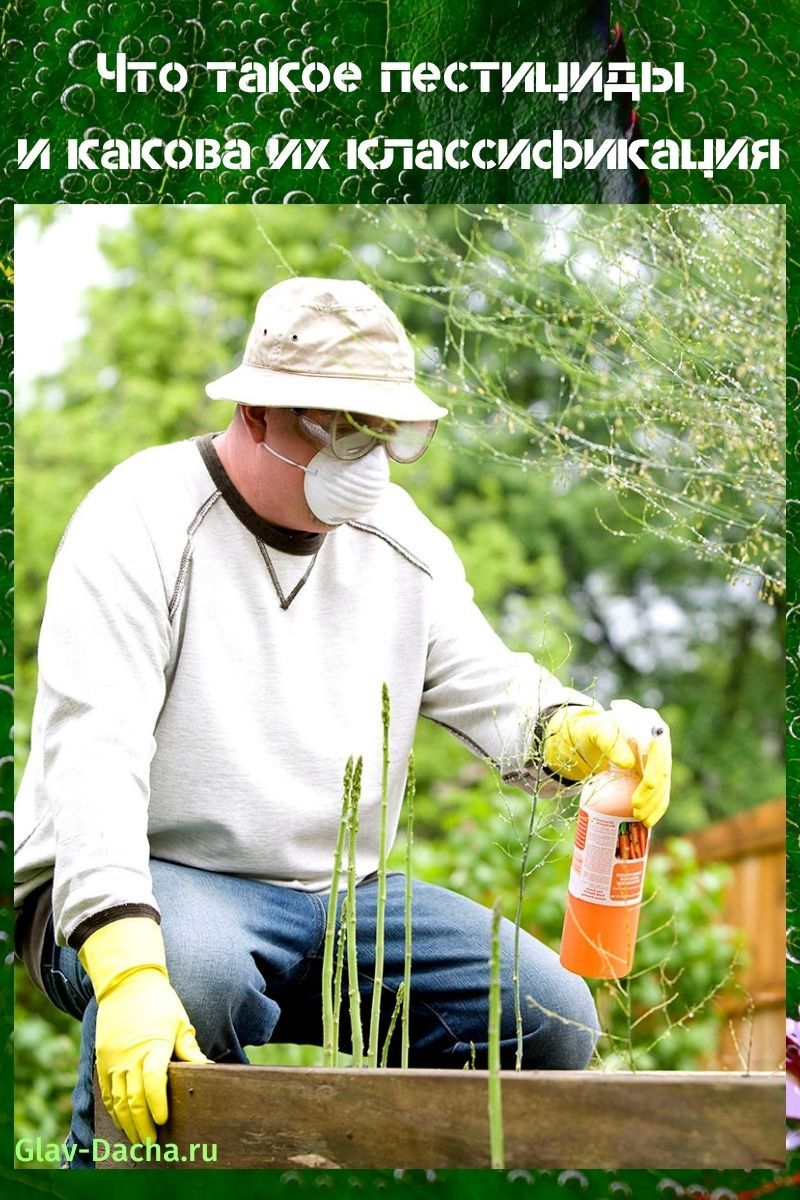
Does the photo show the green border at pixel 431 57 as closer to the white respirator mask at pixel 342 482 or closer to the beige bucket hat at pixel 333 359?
the beige bucket hat at pixel 333 359

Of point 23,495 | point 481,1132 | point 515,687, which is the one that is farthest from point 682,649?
point 481,1132

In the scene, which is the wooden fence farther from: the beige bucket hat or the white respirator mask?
the beige bucket hat

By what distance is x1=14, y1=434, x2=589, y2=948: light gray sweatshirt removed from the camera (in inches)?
82.7

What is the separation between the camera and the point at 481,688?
256cm

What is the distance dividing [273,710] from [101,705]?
0.36m

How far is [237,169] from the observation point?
2.35 metres

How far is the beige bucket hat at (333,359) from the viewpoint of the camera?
227 centimetres

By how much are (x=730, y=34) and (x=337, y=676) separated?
1324mm

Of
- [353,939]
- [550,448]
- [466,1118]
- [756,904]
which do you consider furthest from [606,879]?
[756,904]

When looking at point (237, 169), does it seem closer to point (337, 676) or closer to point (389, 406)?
point (389, 406)

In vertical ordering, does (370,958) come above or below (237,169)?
below

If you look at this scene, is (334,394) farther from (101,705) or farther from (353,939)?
(353,939)

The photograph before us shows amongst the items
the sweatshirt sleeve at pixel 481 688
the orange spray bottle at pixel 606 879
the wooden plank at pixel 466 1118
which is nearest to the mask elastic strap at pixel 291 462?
the sweatshirt sleeve at pixel 481 688

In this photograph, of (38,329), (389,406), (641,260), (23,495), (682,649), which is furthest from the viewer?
(682,649)
